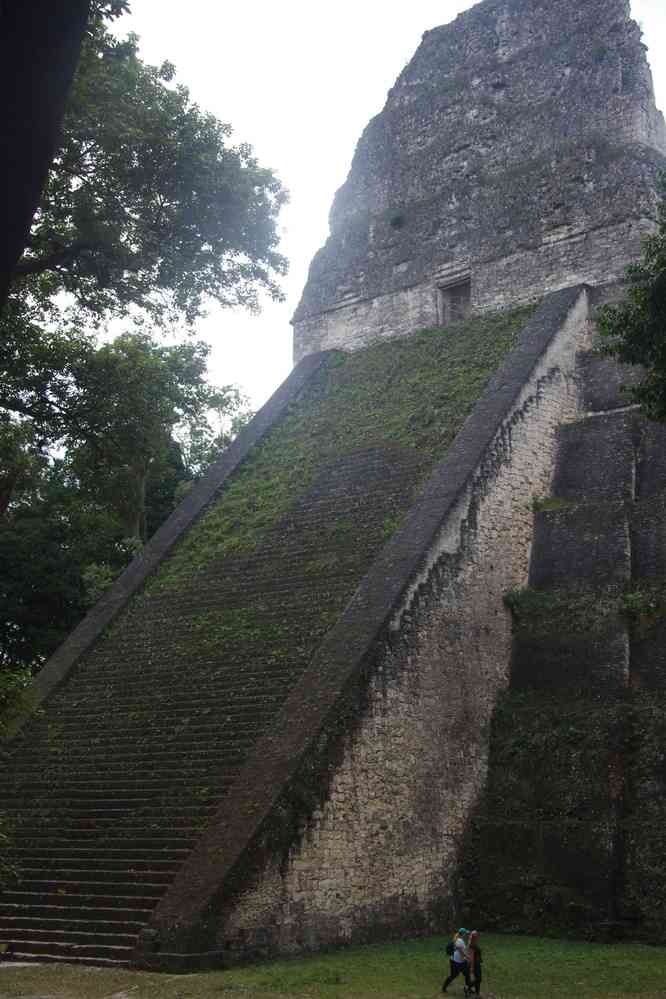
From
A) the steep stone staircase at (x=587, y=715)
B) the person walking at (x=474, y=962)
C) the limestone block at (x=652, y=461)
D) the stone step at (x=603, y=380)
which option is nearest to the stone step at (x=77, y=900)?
the person walking at (x=474, y=962)

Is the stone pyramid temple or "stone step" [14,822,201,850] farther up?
the stone pyramid temple

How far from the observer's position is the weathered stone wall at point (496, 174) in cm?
1683

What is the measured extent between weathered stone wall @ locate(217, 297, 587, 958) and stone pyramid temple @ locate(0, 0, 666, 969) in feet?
0.11

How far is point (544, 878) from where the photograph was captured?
10578 mm

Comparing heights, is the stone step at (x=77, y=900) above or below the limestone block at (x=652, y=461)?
below

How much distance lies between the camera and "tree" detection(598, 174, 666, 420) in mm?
9320

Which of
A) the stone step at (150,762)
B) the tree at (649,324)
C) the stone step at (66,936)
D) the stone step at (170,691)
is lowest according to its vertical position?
the stone step at (66,936)

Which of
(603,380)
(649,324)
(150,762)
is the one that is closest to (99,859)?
(150,762)

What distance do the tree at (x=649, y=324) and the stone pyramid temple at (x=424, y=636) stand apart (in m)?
2.99

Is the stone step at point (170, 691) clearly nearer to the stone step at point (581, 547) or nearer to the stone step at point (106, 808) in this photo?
the stone step at point (106, 808)

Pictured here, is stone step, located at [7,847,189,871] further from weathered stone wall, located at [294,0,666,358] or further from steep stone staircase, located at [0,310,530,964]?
weathered stone wall, located at [294,0,666,358]

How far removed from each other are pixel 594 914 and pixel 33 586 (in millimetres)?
16464

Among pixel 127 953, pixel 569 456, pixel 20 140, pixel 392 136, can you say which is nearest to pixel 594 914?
pixel 127 953

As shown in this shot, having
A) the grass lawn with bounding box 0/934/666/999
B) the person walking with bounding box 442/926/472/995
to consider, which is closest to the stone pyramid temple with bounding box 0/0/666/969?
the grass lawn with bounding box 0/934/666/999
